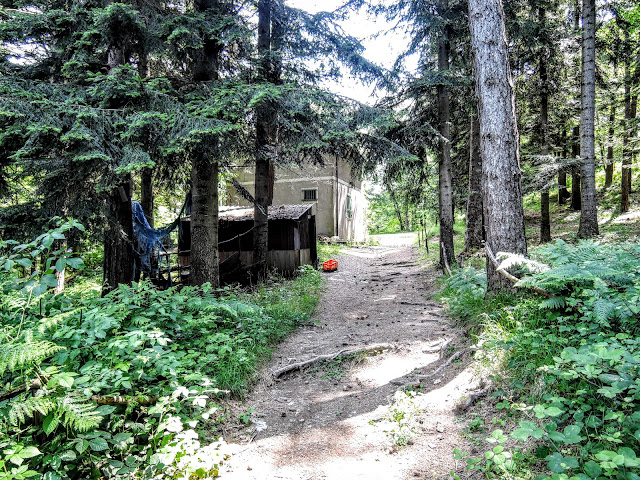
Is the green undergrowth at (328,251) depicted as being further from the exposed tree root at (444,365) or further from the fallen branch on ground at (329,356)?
the exposed tree root at (444,365)

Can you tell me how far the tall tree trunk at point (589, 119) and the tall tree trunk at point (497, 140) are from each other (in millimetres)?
6255

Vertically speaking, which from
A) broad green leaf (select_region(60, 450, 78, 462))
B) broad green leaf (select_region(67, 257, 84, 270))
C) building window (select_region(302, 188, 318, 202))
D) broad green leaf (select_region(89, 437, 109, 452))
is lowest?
broad green leaf (select_region(60, 450, 78, 462))

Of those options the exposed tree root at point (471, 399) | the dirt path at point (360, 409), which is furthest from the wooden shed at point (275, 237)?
the exposed tree root at point (471, 399)

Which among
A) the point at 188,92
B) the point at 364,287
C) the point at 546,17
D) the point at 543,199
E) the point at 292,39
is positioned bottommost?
the point at 364,287

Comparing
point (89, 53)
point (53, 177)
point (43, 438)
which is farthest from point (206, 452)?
point (89, 53)

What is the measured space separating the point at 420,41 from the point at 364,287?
8.73m

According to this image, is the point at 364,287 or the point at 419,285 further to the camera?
the point at 364,287

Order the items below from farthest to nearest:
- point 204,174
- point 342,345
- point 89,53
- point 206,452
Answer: point 204,174
point 89,53
point 342,345
point 206,452

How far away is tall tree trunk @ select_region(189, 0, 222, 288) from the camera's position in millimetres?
7242

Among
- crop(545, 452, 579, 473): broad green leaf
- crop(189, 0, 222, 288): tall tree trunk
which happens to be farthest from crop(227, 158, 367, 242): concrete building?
crop(545, 452, 579, 473): broad green leaf

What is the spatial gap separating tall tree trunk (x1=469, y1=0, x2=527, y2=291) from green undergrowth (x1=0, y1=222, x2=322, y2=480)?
13.6ft

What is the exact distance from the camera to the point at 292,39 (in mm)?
10398

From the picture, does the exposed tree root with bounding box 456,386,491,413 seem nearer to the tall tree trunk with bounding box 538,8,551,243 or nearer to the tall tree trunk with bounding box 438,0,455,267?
the tall tree trunk with bounding box 438,0,455,267

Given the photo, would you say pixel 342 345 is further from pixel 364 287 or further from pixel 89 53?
pixel 89 53
